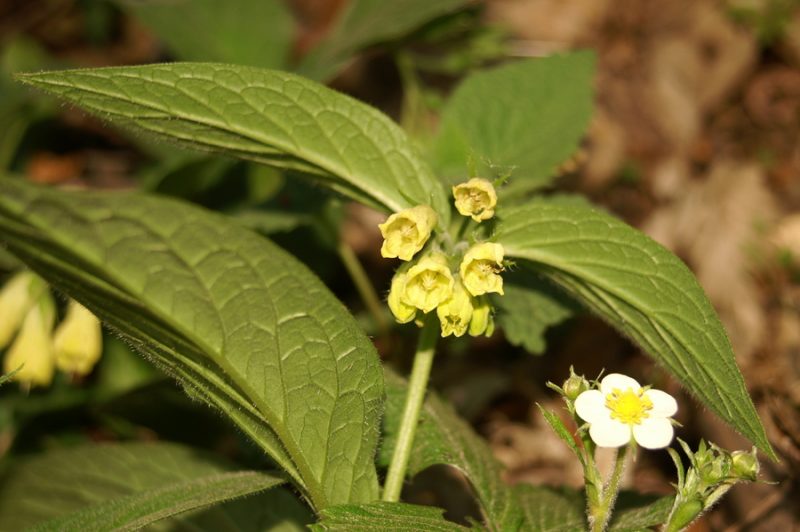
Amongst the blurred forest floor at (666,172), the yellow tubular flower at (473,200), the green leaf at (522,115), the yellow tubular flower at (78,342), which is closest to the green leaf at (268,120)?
the yellow tubular flower at (473,200)

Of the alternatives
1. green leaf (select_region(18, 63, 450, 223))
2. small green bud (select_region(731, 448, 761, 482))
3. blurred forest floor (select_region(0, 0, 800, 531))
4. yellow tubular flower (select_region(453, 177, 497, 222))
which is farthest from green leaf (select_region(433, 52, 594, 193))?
small green bud (select_region(731, 448, 761, 482))

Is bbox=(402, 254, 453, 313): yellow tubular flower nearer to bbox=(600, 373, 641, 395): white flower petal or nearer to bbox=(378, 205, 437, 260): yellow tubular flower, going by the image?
bbox=(378, 205, 437, 260): yellow tubular flower

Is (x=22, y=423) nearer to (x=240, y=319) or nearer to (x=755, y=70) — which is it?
(x=240, y=319)

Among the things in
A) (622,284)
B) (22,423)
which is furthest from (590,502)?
(22,423)

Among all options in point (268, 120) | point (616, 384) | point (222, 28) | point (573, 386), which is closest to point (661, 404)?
point (616, 384)

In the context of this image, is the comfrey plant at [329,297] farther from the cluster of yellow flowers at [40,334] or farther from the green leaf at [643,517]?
the cluster of yellow flowers at [40,334]

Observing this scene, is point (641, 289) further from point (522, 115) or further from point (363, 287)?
point (363, 287)
